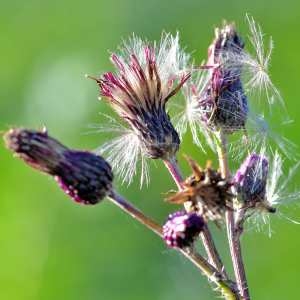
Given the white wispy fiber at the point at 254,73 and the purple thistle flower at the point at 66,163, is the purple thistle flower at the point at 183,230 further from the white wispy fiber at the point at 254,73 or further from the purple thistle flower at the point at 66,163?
the white wispy fiber at the point at 254,73

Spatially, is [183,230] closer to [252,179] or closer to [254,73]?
[252,179]

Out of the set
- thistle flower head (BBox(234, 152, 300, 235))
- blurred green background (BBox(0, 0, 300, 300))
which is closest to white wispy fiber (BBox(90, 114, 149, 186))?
thistle flower head (BBox(234, 152, 300, 235))

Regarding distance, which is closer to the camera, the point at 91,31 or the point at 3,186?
the point at 3,186

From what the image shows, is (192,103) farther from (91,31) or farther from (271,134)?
(91,31)

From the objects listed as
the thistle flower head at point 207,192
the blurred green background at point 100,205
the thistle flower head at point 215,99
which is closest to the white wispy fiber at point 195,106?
the thistle flower head at point 215,99

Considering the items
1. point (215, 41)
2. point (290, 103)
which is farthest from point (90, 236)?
point (215, 41)

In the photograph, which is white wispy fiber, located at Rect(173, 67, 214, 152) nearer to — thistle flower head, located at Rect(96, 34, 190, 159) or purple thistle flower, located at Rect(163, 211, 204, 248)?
thistle flower head, located at Rect(96, 34, 190, 159)

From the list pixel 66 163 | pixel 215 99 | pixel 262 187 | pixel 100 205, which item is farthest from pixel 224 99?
pixel 100 205
